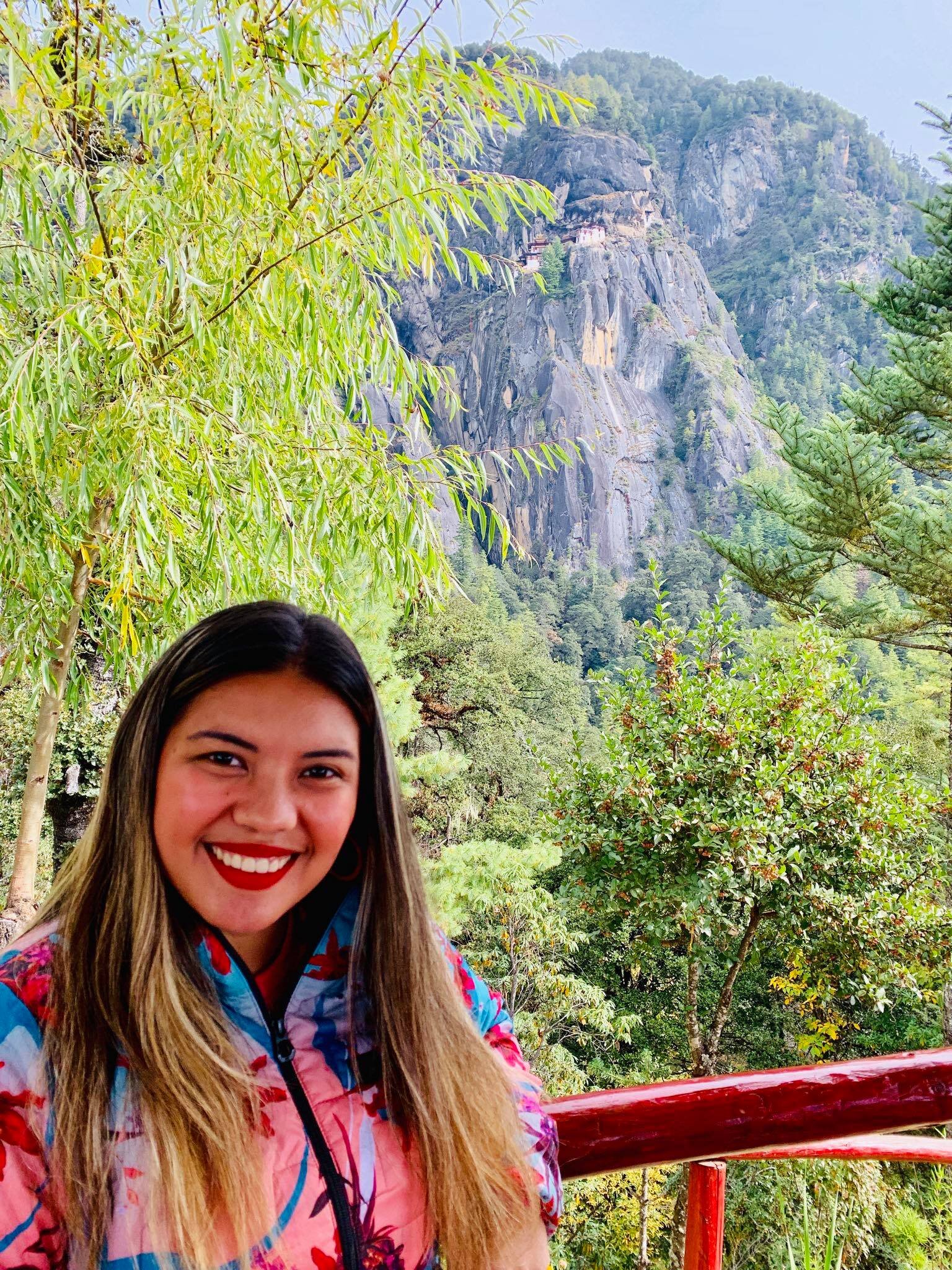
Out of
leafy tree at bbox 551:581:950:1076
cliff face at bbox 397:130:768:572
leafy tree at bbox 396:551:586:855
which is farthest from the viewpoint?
cliff face at bbox 397:130:768:572

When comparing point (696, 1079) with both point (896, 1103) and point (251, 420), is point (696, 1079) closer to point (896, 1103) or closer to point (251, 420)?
point (896, 1103)

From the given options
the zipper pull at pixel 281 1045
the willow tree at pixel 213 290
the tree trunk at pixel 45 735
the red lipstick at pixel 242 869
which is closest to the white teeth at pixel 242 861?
the red lipstick at pixel 242 869

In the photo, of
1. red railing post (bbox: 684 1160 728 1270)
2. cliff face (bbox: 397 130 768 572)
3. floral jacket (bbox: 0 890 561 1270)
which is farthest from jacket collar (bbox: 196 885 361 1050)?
cliff face (bbox: 397 130 768 572)

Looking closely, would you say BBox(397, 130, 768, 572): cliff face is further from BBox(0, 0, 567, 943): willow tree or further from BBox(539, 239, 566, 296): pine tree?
BBox(0, 0, 567, 943): willow tree

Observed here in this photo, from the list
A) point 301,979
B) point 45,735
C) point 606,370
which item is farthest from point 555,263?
point 301,979

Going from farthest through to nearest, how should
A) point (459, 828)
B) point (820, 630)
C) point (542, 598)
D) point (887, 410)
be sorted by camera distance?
1. point (542, 598)
2. point (459, 828)
3. point (887, 410)
4. point (820, 630)

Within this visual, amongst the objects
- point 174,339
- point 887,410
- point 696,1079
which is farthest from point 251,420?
point 887,410

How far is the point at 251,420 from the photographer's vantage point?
1780 mm

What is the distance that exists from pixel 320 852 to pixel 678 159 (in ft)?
263

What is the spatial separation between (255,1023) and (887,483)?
7.15 m

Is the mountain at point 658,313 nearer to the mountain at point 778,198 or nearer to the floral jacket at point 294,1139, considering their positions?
the mountain at point 778,198

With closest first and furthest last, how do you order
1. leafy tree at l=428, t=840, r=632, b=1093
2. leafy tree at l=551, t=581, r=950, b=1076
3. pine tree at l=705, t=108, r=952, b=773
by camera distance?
leafy tree at l=551, t=581, r=950, b=1076, leafy tree at l=428, t=840, r=632, b=1093, pine tree at l=705, t=108, r=952, b=773

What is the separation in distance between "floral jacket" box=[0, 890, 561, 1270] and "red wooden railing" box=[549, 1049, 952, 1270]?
0.14 feet

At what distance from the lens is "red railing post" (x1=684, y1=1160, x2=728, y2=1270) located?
0.78 m
